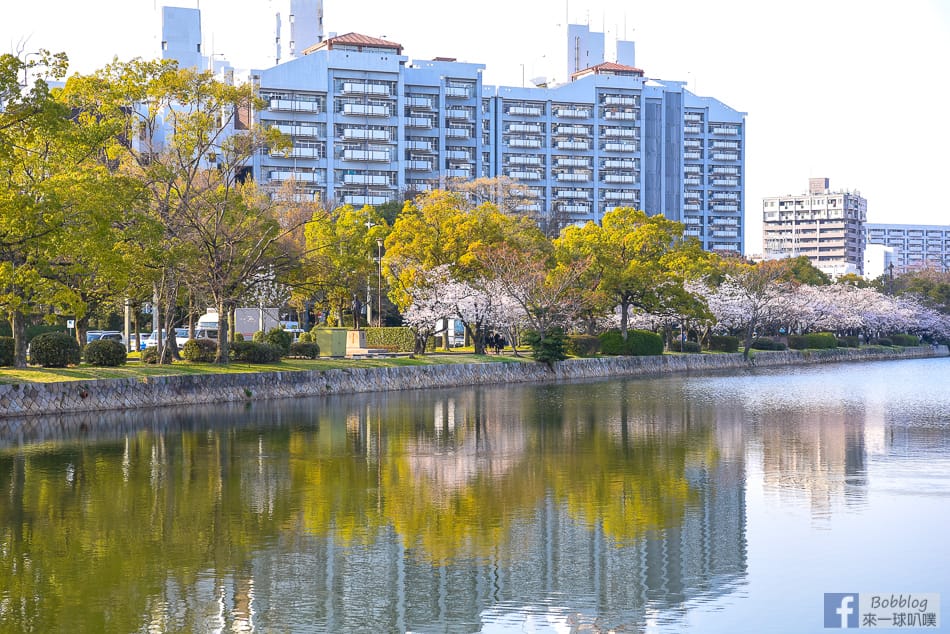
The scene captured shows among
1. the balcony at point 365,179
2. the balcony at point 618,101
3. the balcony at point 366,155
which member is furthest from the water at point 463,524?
the balcony at point 618,101

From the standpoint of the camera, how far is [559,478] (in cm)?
2225

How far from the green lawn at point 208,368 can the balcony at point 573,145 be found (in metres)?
89.6

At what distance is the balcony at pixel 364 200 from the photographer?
127062 mm

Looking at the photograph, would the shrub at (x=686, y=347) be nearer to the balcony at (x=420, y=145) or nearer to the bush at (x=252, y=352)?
the bush at (x=252, y=352)

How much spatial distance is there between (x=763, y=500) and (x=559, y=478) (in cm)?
424

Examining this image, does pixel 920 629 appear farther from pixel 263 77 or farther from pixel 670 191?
pixel 670 191

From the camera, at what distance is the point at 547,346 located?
59750mm

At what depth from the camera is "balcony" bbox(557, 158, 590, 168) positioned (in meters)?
148

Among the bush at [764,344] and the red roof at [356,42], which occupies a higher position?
the red roof at [356,42]

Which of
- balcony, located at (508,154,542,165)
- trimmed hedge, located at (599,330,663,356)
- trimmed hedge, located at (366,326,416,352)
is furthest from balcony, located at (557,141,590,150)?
trimmed hedge, located at (366,326,416,352)

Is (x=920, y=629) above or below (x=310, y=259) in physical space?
below

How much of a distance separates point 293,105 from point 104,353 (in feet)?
283

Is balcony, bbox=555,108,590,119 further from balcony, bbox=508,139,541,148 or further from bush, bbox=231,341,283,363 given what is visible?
bush, bbox=231,341,283,363

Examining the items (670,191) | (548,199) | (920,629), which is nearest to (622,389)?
(920,629)
